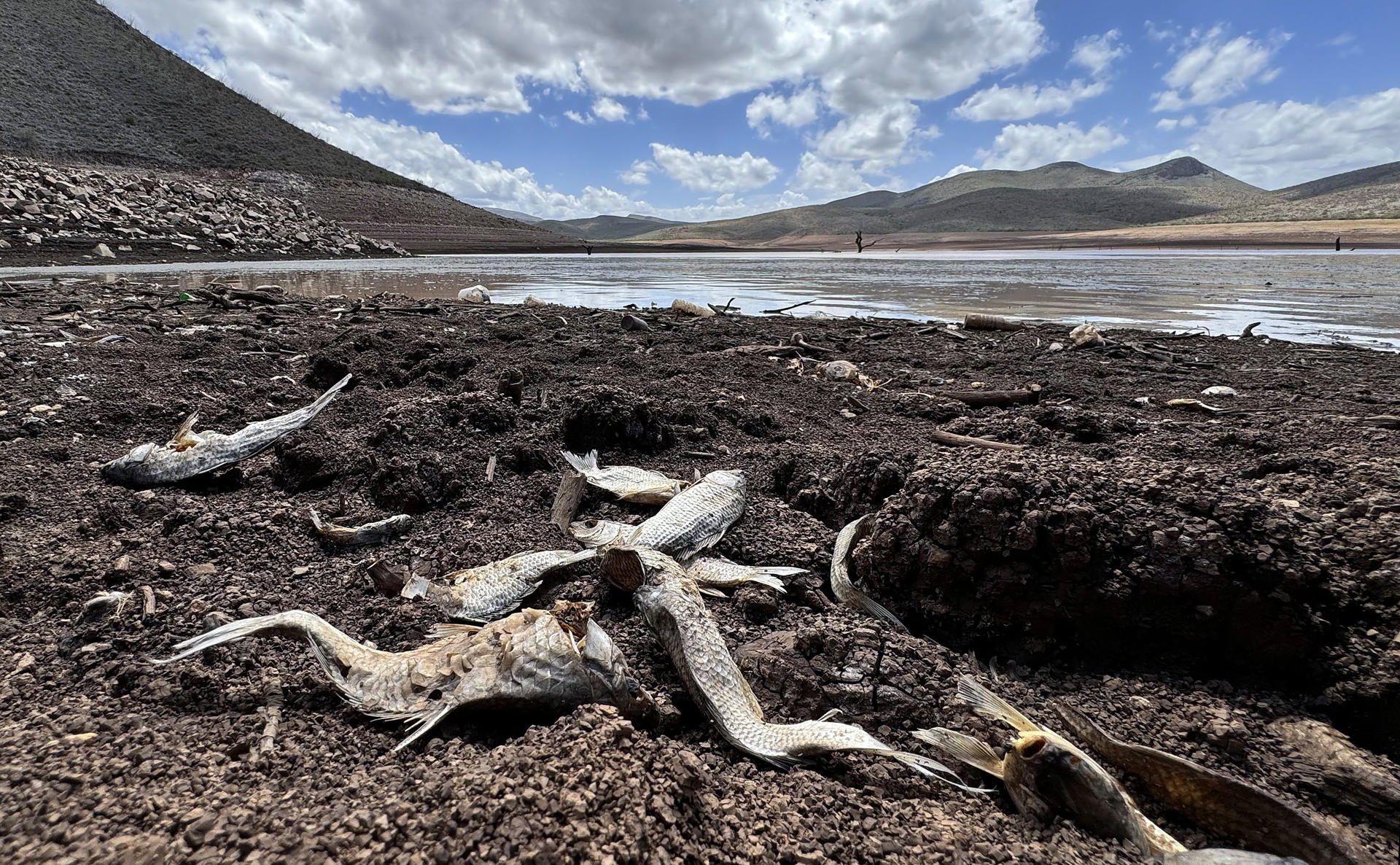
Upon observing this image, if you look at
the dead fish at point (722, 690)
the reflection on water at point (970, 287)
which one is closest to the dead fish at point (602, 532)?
the dead fish at point (722, 690)

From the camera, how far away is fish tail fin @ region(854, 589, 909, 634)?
1907mm

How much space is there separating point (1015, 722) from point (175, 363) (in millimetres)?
5693

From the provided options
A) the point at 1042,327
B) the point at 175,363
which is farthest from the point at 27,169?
the point at 1042,327

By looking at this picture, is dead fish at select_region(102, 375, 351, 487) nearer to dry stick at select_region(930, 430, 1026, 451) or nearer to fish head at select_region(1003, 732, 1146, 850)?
fish head at select_region(1003, 732, 1146, 850)

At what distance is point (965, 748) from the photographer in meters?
1.43

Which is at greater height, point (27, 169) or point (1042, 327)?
point (27, 169)

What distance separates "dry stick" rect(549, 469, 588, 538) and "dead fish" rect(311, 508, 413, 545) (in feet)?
1.92

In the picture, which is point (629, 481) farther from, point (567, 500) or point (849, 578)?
point (849, 578)

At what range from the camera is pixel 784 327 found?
8094mm

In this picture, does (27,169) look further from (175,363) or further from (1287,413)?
(1287,413)

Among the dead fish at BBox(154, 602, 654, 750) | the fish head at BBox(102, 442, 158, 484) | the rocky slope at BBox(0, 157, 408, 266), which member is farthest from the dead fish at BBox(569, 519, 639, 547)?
the rocky slope at BBox(0, 157, 408, 266)

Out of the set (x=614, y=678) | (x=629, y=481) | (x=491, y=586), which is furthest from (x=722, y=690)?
(x=629, y=481)

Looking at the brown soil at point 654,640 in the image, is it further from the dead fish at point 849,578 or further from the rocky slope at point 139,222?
the rocky slope at point 139,222

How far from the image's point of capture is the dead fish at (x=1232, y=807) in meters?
1.19
